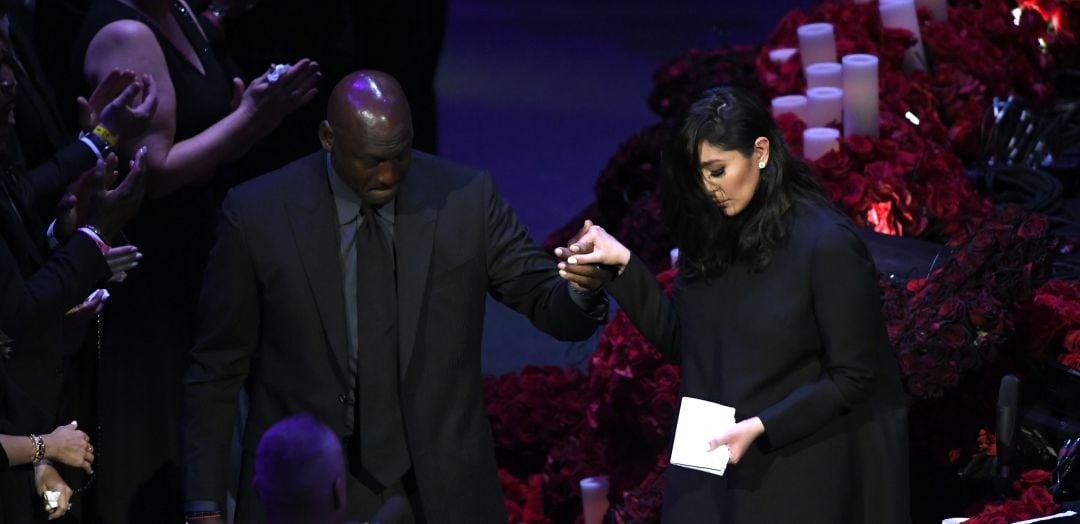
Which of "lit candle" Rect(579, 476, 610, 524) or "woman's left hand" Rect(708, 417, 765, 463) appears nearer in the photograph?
"woman's left hand" Rect(708, 417, 765, 463)

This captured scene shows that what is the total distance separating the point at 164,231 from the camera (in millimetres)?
4926

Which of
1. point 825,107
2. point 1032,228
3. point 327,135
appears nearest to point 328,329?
point 327,135

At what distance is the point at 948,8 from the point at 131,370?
2.87m

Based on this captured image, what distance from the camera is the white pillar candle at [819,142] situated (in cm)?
525

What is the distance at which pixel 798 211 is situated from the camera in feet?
12.3

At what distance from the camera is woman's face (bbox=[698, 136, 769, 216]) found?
3.72 meters

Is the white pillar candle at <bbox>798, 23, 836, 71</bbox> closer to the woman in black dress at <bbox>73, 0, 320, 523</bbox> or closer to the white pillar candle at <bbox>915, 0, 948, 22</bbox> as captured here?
the white pillar candle at <bbox>915, 0, 948, 22</bbox>

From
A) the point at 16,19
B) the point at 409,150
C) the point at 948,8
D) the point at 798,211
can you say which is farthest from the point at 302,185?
the point at 948,8

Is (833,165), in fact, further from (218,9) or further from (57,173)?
(57,173)

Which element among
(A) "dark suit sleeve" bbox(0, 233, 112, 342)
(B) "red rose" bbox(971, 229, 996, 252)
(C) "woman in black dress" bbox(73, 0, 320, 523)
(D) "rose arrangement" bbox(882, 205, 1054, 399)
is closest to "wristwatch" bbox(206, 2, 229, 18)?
(C) "woman in black dress" bbox(73, 0, 320, 523)

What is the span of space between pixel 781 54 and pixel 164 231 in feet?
6.84

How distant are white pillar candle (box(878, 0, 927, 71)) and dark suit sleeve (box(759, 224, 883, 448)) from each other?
2.31 m

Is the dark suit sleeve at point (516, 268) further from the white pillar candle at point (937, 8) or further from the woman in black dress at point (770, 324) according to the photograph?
the white pillar candle at point (937, 8)

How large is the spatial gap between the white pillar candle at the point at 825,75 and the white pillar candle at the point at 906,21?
354 millimetres
